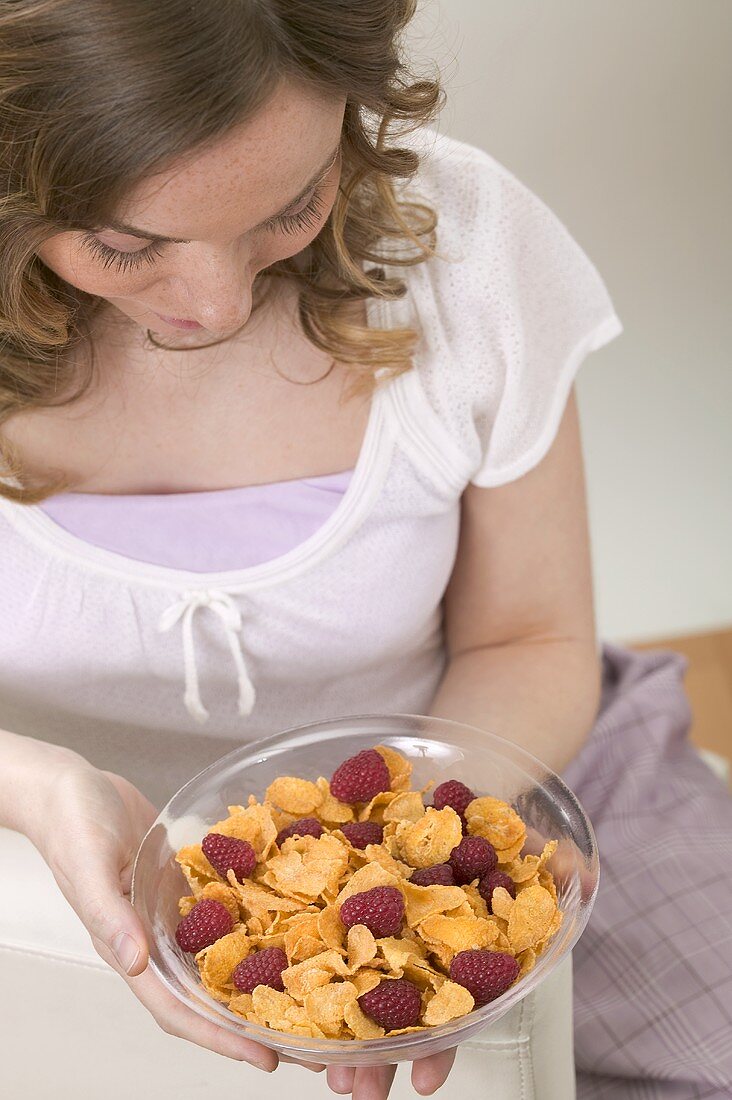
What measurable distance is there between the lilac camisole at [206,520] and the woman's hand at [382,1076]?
48 centimetres

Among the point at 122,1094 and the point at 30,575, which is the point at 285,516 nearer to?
the point at 30,575

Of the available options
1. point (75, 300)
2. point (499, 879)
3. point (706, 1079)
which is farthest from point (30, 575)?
point (706, 1079)

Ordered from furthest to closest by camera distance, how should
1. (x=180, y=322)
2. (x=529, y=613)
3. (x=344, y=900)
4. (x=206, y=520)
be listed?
(x=529, y=613), (x=206, y=520), (x=180, y=322), (x=344, y=900)

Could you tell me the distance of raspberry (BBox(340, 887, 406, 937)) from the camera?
0.73m

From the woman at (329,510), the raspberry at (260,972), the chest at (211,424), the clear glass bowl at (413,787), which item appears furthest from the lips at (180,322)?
the raspberry at (260,972)

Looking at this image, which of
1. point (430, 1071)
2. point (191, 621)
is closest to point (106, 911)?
point (430, 1071)

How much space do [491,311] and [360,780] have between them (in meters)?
0.48

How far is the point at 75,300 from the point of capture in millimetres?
922

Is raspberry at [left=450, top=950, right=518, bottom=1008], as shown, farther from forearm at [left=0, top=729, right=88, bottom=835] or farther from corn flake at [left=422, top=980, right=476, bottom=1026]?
forearm at [left=0, top=729, right=88, bottom=835]

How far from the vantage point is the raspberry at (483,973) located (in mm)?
692

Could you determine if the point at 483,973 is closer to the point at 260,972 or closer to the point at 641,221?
the point at 260,972

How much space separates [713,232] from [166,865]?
5.17ft

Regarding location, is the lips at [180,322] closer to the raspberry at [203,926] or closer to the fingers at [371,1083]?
the raspberry at [203,926]

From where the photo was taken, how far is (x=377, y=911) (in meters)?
0.73
